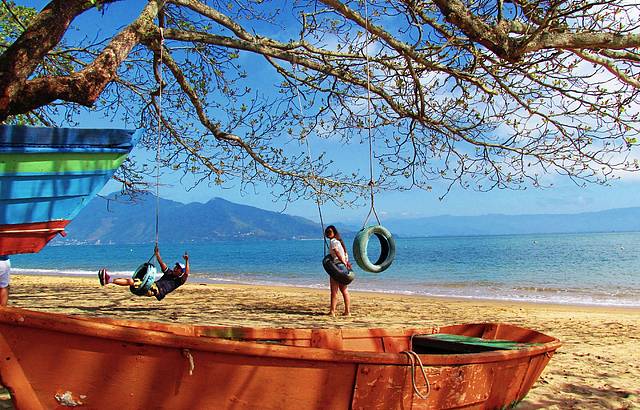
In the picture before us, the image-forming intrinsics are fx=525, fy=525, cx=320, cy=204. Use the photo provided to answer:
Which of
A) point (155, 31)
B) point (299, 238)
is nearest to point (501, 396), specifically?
point (155, 31)

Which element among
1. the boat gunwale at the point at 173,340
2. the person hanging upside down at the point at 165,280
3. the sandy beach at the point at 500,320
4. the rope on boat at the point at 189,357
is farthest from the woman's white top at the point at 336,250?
the rope on boat at the point at 189,357

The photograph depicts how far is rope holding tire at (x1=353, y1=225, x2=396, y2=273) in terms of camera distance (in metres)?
4.93

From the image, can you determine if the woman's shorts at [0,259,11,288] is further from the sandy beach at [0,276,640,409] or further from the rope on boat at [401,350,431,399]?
the rope on boat at [401,350,431,399]

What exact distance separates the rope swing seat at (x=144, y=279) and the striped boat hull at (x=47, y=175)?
4.56 ft

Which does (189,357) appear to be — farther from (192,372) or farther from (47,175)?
(47,175)

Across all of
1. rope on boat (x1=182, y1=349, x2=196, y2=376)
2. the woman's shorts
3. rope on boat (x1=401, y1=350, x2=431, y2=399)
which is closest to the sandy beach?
rope on boat (x1=401, y1=350, x2=431, y2=399)

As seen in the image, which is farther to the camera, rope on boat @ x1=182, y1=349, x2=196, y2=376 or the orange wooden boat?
rope on boat @ x1=182, y1=349, x2=196, y2=376

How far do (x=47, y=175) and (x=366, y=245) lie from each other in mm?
3054

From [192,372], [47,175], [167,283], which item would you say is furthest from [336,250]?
[192,372]

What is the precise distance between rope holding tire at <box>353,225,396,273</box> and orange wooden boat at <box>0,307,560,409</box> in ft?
4.77

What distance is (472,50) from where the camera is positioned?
230 inches

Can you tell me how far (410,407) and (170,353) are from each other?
1.66 meters

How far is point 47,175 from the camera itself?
16.0ft

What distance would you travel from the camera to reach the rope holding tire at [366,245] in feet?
16.2
